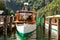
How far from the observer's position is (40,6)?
8438 cm

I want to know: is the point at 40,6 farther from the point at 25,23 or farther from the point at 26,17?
the point at 25,23

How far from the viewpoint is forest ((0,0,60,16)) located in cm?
4567

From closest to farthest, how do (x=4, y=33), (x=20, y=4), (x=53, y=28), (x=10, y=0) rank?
(x=53, y=28) → (x=4, y=33) → (x=20, y=4) → (x=10, y=0)

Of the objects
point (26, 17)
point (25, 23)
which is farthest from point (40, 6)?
point (25, 23)

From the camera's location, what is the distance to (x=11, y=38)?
28453 mm

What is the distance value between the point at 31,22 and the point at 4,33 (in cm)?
376

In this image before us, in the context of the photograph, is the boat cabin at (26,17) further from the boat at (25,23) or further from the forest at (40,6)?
the forest at (40,6)

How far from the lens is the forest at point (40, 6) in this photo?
45666mm

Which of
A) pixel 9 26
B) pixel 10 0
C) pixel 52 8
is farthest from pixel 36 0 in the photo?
pixel 9 26

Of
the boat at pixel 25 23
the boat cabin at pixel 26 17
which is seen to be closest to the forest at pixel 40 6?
the boat cabin at pixel 26 17

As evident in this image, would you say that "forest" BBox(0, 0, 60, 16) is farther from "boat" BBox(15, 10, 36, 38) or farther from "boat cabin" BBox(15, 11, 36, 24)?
"boat" BBox(15, 10, 36, 38)

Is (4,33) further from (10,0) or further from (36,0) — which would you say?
(10,0)

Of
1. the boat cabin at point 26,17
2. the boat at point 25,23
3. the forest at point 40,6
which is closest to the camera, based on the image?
the boat at point 25,23

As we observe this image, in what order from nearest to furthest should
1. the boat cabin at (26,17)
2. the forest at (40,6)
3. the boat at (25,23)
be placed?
the boat at (25,23) → the boat cabin at (26,17) → the forest at (40,6)
